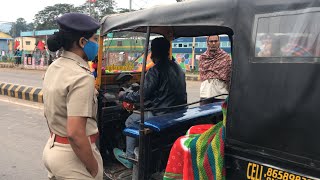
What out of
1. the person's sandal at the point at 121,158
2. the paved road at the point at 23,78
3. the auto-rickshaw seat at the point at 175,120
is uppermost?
the auto-rickshaw seat at the point at 175,120

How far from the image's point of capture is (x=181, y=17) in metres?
2.49

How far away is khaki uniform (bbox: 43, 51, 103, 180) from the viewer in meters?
1.82

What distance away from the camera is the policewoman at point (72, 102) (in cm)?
182

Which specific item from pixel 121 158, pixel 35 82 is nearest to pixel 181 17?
pixel 121 158

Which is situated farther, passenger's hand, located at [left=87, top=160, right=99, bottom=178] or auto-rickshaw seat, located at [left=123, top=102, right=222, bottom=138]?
auto-rickshaw seat, located at [left=123, top=102, right=222, bottom=138]

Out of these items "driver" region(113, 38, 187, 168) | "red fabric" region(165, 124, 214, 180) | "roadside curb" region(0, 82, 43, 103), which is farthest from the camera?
"roadside curb" region(0, 82, 43, 103)

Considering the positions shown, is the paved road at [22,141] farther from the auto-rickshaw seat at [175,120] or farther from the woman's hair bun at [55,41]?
the woman's hair bun at [55,41]

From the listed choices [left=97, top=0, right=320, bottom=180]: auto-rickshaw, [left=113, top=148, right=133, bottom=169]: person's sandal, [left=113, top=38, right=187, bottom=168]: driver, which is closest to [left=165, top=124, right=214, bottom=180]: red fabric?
[left=97, top=0, right=320, bottom=180]: auto-rickshaw

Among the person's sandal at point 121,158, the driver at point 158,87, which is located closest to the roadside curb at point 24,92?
the person's sandal at point 121,158

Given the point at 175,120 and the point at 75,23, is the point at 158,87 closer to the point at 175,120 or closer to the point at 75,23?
Result: the point at 175,120

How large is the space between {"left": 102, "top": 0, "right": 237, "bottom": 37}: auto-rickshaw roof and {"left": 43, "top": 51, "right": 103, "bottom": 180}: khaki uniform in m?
0.85

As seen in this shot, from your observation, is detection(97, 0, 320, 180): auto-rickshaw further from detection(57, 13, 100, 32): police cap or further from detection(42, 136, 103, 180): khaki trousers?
detection(42, 136, 103, 180): khaki trousers

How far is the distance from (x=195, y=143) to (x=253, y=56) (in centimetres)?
74

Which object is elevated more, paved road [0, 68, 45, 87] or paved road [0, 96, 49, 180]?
paved road [0, 68, 45, 87]
